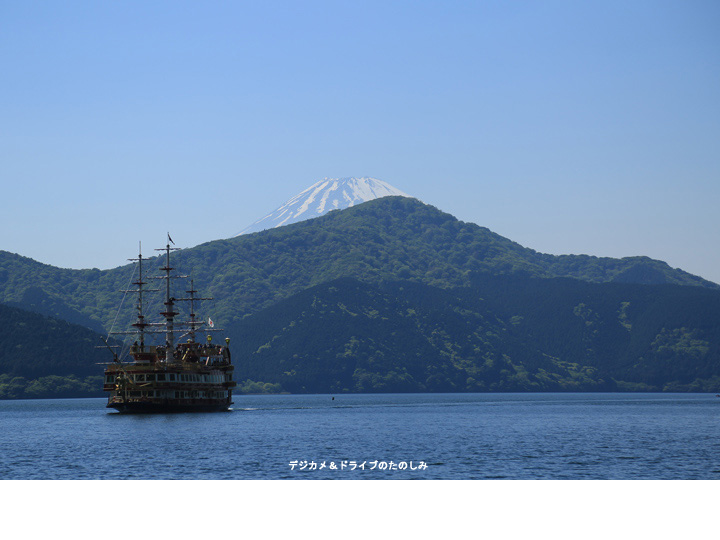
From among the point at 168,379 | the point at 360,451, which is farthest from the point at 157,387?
the point at 360,451

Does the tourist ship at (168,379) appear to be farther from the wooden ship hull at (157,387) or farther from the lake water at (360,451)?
the lake water at (360,451)

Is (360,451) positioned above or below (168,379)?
below

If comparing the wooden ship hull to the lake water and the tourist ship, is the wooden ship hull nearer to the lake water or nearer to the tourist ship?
the tourist ship

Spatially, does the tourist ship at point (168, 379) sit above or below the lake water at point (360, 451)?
above

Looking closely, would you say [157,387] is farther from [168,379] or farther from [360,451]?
[360,451]

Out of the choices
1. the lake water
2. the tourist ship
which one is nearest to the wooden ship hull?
the tourist ship

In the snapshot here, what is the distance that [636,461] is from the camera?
234 ft

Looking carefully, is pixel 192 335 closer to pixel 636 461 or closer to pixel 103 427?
pixel 103 427

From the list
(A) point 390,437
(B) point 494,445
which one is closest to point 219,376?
(A) point 390,437

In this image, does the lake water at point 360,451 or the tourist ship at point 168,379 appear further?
the tourist ship at point 168,379

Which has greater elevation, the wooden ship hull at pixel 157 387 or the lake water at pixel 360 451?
the wooden ship hull at pixel 157 387

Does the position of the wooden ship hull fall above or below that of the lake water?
above

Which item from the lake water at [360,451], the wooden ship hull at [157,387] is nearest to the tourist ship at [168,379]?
the wooden ship hull at [157,387]
